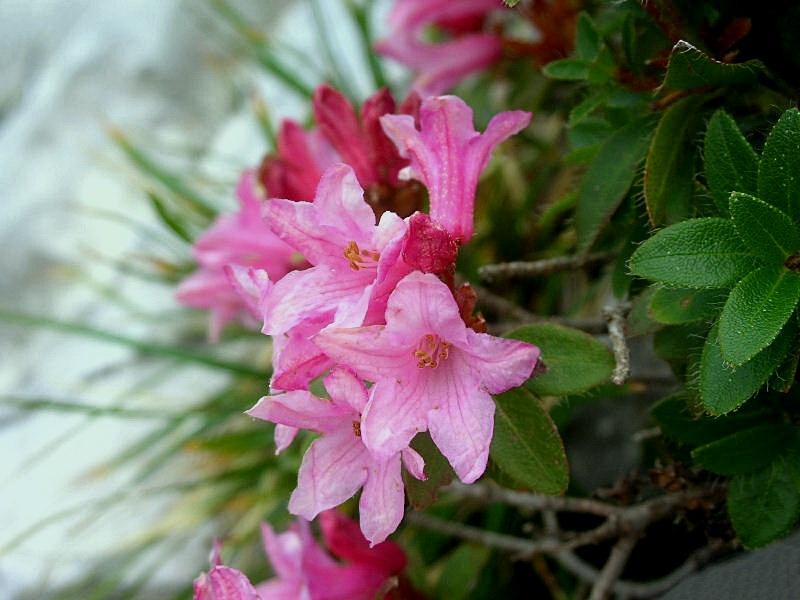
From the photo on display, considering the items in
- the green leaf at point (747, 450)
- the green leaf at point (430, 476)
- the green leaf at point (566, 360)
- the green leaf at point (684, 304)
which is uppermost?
the green leaf at point (684, 304)

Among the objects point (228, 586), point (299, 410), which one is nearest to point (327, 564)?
point (228, 586)

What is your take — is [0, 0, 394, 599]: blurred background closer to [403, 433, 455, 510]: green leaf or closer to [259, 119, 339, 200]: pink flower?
[259, 119, 339, 200]: pink flower

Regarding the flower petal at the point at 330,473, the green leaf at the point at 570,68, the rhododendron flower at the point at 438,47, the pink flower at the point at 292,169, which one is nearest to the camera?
the flower petal at the point at 330,473

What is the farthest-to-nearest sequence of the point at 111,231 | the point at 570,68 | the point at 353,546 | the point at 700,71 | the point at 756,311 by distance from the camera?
the point at 111,231
the point at 353,546
the point at 570,68
the point at 700,71
the point at 756,311

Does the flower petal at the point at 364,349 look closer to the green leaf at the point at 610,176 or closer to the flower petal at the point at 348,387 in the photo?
the flower petal at the point at 348,387

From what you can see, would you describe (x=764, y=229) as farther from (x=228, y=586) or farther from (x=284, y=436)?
(x=228, y=586)

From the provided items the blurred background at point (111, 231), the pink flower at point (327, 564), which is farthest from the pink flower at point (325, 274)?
the blurred background at point (111, 231)
